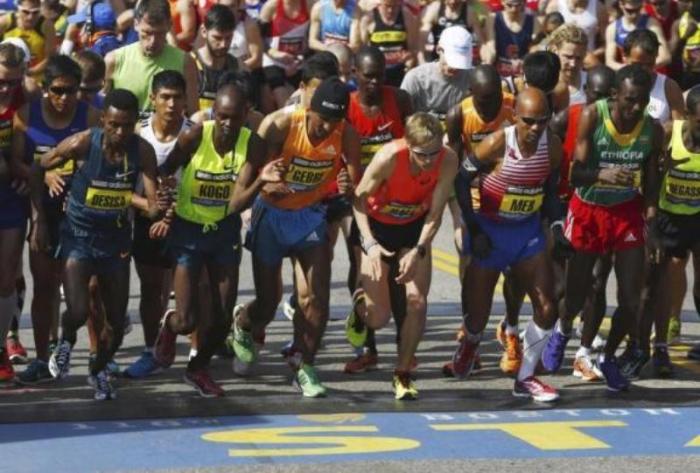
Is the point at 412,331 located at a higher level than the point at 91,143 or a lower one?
lower

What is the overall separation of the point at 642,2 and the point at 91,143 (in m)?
8.11

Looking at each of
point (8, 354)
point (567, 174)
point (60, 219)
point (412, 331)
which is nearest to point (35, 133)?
point (60, 219)

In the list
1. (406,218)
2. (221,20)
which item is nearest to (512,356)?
(406,218)

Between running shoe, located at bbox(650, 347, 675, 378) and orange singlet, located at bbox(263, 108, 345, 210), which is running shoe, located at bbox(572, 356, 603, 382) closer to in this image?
running shoe, located at bbox(650, 347, 675, 378)

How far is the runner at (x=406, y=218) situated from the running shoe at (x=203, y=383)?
3.49 ft

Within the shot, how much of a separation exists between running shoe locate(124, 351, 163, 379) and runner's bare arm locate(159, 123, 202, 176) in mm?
1474

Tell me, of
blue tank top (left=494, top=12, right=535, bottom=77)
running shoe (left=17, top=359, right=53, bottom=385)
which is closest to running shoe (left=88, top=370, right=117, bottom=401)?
running shoe (left=17, top=359, right=53, bottom=385)

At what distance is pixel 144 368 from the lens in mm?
13250

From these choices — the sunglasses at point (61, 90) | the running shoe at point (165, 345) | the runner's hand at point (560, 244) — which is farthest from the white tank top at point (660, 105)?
the sunglasses at point (61, 90)

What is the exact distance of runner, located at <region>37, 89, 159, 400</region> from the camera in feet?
39.5

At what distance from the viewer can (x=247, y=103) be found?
12.5m

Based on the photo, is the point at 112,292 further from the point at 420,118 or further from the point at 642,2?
the point at 642,2

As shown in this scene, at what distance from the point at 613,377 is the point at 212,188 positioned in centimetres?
275

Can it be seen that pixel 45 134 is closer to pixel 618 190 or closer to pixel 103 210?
pixel 103 210
